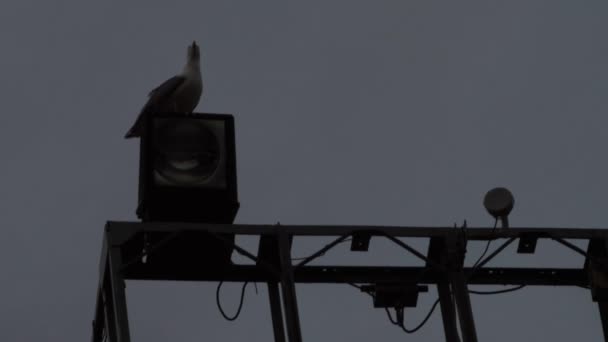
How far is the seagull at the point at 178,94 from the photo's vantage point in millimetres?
10727

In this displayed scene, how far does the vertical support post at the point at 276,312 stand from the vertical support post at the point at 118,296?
1138mm

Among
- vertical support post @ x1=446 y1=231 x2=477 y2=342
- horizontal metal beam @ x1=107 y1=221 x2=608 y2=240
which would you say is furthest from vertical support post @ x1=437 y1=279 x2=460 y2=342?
horizontal metal beam @ x1=107 y1=221 x2=608 y2=240

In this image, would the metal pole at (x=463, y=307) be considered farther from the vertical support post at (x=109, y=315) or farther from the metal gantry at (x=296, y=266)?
the vertical support post at (x=109, y=315)

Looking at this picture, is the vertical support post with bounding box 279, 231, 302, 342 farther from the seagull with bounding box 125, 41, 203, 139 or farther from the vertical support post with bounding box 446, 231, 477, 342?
the seagull with bounding box 125, 41, 203, 139

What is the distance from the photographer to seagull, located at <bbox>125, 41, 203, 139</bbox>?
10727 millimetres

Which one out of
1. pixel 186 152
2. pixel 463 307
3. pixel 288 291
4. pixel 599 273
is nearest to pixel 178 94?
pixel 186 152

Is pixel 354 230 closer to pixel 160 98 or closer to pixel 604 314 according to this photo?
pixel 604 314

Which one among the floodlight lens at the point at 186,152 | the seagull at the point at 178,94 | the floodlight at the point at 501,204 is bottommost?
the floodlight at the point at 501,204

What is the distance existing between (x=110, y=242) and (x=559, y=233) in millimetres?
3166

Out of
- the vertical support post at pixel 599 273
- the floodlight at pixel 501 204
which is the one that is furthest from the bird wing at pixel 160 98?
the vertical support post at pixel 599 273

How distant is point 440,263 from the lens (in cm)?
889

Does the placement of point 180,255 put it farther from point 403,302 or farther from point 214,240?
point 403,302

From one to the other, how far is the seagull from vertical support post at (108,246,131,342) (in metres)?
2.56

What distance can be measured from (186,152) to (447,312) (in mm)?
2154
